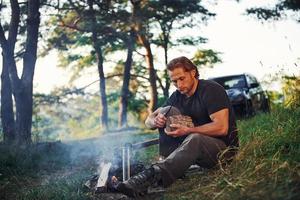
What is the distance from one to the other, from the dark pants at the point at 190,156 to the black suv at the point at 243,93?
7.65 metres

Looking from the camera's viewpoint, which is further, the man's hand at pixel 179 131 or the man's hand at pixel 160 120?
the man's hand at pixel 160 120

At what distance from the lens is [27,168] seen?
7.67m

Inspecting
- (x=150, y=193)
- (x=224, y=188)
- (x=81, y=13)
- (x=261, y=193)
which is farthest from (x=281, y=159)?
(x=81, y=13)

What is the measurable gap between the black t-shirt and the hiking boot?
0.90 meters

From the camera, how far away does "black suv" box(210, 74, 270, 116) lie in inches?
500

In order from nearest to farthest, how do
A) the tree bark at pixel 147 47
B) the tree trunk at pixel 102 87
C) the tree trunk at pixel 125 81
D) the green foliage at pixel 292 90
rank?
the green foliage at pixel 292 90 < the tree bark at pixel 147 47 < the tree trunk at pixel 102 87 < the tree trunk at pixel 125 81

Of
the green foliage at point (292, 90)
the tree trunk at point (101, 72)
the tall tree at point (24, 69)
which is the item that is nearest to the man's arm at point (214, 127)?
the green foliage at point (292, 90)

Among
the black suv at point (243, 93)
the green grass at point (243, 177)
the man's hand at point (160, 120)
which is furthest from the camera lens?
the black suv at point (243, 93)

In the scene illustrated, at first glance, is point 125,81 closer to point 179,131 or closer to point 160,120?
point 160,120

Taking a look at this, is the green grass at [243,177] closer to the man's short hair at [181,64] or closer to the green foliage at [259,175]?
the green foliage at [259,175]

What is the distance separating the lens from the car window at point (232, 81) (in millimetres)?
13504

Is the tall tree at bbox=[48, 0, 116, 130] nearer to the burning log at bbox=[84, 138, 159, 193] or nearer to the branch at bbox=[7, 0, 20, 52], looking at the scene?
the branch at bbox=[7, 0, 20, 52]

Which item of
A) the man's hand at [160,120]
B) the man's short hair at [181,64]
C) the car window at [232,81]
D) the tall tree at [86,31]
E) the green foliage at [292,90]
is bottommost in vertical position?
the man's hand at [160,120]

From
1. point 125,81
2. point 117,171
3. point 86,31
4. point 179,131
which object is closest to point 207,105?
point 179,131
